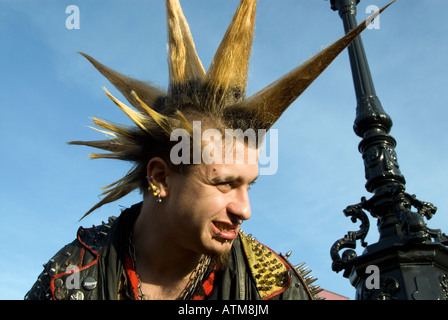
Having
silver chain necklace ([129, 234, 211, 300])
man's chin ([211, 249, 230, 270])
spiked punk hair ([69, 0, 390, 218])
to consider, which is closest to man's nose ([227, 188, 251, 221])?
man's chin ([211, 249, 230, 270])

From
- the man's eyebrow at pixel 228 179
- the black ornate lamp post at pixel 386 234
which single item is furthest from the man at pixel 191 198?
the black ornate lamp post at pixel 386 234

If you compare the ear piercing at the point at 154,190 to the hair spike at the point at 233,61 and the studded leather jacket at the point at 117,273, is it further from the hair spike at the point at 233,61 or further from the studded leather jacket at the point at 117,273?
the hair spike at the point at 233,61

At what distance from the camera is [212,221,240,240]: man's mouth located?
278 centimetres

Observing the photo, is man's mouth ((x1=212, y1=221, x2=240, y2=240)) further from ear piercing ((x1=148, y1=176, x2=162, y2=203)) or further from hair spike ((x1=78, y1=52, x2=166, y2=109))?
hair spike ((x1=78, y1=52, x2=166, y2=109))

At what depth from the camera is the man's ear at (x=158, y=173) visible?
3051mm

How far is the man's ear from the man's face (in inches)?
7.7

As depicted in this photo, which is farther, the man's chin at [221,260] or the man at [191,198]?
the man's chin at [221,260]

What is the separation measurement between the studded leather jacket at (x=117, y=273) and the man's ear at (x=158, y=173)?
0.49 metres

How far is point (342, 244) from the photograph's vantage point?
19.6ft

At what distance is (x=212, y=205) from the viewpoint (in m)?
2.76

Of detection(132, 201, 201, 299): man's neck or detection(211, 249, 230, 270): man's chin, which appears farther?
detection(132, 201, 201, 299): man's neck

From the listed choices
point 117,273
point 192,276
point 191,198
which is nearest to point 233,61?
point 191,198
